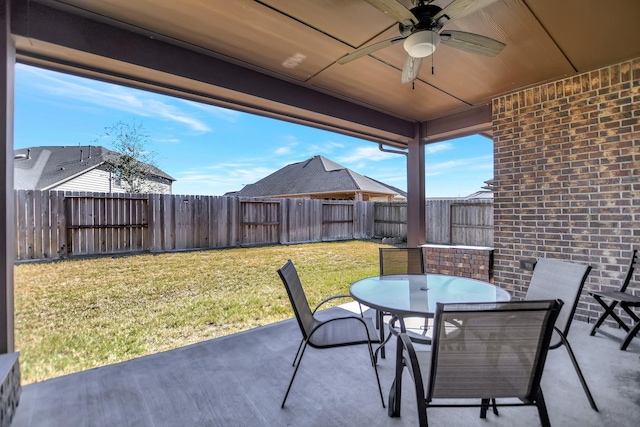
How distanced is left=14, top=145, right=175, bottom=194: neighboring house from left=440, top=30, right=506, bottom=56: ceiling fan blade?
171 inches

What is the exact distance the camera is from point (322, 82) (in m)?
3.28

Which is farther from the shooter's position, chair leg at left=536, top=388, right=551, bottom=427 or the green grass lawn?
the green grass lawn

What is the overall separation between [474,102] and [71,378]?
511 centimetres

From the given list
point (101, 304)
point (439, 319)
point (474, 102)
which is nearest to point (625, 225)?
point (474, 102)

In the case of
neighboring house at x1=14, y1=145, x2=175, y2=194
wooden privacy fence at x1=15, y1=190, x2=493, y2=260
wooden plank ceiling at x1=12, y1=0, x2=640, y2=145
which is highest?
wooden plank ceiling at x1=12, y1=0, x2=640, y2=145

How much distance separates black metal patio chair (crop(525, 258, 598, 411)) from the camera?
1.90 meters

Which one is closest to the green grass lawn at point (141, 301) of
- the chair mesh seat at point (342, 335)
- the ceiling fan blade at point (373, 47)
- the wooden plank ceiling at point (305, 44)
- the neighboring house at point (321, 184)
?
the chair mesh seat at point (342, 335)

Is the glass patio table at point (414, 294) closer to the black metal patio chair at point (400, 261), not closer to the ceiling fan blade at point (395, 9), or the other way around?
the black metal patio chair at point (400, 261)

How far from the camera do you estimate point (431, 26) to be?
192cm

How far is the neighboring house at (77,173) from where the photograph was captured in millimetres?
4086

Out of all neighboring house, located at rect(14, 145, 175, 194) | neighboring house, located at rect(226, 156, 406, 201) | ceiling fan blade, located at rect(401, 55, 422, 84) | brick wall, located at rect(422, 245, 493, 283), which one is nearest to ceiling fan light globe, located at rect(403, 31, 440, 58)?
ceiling fan blade, located at rect(401, 55, 422, 84)

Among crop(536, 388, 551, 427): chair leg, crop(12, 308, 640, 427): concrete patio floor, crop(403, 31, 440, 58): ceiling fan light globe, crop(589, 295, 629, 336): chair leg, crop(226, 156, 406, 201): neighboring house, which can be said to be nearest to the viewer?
crop(536, 388, 551, 427): chair leg

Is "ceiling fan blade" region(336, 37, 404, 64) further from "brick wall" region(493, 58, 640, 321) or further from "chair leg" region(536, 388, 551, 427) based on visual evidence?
"brick wall" region(493, 58, 640, 321)

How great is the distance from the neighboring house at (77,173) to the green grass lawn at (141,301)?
1323 millimetres
